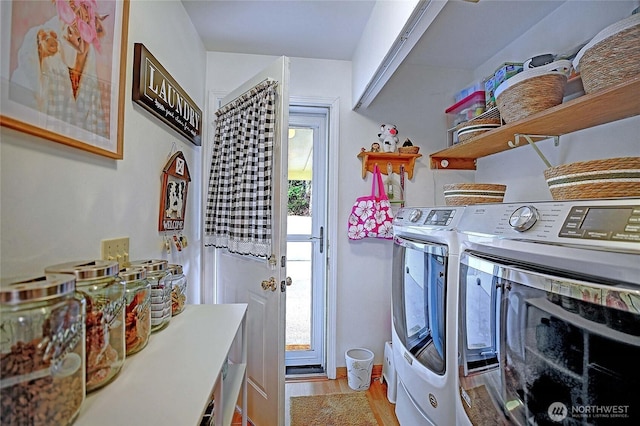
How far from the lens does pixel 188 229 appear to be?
190cm

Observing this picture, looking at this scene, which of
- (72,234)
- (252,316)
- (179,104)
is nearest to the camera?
(72,234)

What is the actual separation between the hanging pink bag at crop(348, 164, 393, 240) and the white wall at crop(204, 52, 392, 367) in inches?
3.8

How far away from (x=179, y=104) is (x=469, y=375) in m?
1.74

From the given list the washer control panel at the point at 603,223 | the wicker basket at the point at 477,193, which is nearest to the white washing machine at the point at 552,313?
the washer control panel at the point at 603,223

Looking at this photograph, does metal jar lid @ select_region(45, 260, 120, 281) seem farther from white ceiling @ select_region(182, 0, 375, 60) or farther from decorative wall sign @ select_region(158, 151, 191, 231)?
white ceiling @ select_region(182, 0, 375, 60)

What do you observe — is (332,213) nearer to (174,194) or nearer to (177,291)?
(174,194)

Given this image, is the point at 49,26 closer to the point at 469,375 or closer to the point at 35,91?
the point at 35,91

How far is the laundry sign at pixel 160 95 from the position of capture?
1.18 metres

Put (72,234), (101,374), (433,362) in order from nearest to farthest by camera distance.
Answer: (101,374)
(72,234)
(433,362)

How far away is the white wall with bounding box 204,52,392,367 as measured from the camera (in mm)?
A: 2307

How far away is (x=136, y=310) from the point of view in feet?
2.79

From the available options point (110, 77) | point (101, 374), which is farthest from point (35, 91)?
point (101, 374)

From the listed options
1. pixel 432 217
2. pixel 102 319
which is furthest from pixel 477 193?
pixel 102 319

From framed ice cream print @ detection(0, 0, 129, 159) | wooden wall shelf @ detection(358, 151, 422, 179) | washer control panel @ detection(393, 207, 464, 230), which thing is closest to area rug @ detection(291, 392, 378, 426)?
washer control panel @ detection(393, 207, 464, 230)
